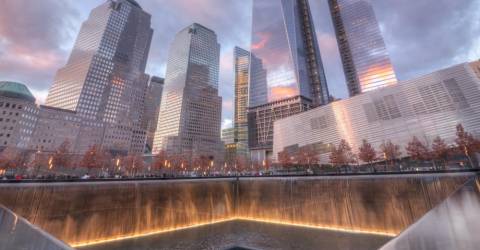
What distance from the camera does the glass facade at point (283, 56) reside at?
413 ft

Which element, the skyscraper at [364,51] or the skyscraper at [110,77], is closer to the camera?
the skyscraper at [364,51]

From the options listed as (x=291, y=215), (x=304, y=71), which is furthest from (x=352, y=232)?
(x=304, y=71)

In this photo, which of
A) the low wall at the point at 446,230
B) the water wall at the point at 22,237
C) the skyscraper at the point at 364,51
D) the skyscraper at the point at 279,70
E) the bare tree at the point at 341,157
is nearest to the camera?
the low wall at the point at 446,230

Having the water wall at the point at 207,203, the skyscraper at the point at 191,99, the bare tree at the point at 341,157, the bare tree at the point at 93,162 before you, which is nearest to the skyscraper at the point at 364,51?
the bare tree at the point at 341,157

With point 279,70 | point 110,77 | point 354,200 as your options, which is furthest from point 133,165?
point 279,70

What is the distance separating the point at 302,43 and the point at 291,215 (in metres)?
133

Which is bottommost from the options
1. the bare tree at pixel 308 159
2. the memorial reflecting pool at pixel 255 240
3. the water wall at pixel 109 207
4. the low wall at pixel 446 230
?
the memorial reflecting pool at pixel 255 240

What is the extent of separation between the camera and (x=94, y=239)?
19094mm

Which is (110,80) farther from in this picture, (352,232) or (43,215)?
(352,232)

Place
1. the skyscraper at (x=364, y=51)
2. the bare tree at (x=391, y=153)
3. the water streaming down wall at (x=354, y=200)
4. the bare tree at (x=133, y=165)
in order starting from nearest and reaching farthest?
the water streaming down wall at (x=354, y=200)
the bare tree at (x=391, y=153)
the bare tree at (x=133, y=165)
the skyscraper at (x=364, y=51)

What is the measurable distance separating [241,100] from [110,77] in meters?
98.1

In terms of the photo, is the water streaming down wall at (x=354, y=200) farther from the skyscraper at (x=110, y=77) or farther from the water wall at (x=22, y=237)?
the skyscraper at (x=110, y=77)

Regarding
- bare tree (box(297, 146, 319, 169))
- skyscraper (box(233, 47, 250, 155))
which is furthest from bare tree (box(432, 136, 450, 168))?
skyscraper (box(233, 47, 250, 155))

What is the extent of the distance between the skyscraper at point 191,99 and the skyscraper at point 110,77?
74.2ft
